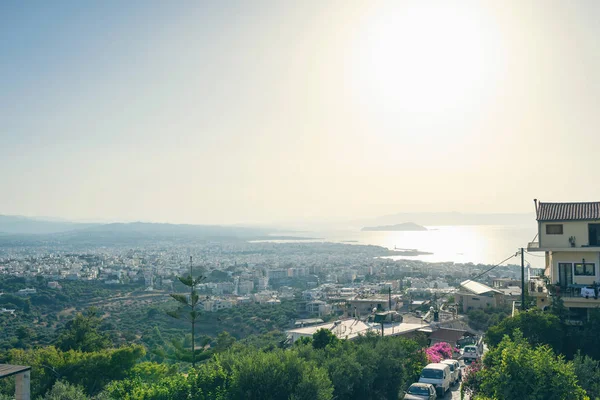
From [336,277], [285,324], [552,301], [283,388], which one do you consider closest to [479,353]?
[552,301]

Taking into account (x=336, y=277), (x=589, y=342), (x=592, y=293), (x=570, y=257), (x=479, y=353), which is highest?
(x=570, y=257)

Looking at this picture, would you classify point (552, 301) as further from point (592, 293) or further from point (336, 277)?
point (336, 277)

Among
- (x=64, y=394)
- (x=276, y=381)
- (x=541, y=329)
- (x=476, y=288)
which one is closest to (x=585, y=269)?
(x=541, y=329)

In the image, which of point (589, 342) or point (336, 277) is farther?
point (336, 277)

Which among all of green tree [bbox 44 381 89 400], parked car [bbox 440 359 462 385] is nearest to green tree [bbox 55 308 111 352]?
green tree [bbox 44 381 89 400]

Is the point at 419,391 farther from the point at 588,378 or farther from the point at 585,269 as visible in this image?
the point at 585,269

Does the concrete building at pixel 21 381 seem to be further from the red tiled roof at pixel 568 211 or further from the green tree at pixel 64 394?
the red tiled roof at pixel 568 211

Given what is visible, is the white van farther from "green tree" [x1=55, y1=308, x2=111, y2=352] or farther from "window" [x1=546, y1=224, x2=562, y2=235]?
"green tree" [x1=55, y1=308, x2=111, y2=352]
